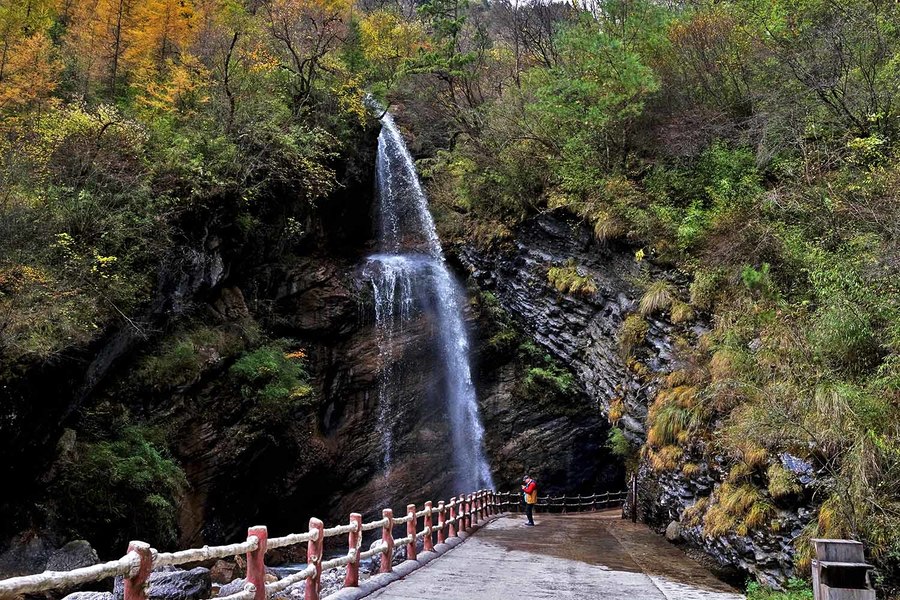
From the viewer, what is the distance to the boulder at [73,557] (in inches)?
395

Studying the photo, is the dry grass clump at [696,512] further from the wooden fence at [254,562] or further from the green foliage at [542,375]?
the green foliage at [542,375]

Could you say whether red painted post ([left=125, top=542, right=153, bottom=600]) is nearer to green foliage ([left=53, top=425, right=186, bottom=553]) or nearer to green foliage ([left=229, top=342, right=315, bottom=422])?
green foliage ([left=53, top=425, right=186, bottom=553])

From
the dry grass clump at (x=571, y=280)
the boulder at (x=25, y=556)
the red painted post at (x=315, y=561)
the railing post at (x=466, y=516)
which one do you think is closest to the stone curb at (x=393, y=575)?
the red painted post at (x=315, y=561)

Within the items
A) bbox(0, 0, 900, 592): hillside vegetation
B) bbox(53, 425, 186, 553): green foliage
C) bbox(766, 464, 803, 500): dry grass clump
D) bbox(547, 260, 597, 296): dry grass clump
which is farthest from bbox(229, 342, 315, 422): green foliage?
bbox(766, 464, 803, 500): dry grass clump

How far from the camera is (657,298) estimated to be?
588 inches

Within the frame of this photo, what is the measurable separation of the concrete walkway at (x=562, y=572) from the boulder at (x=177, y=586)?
9.39 feet

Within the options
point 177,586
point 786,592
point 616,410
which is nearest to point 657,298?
point 616,410

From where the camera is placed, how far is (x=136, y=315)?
13.7 meters

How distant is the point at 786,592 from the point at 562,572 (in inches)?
115

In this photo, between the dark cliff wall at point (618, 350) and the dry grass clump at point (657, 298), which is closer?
the dark cliff wall at point (618, 350)

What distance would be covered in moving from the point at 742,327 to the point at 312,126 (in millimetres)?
16538

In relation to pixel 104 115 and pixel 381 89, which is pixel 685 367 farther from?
pixel 381 89

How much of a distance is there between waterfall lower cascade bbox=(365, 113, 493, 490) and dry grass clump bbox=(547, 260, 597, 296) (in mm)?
5375

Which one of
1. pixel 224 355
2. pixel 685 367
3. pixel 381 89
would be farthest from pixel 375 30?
pixel 685 367
